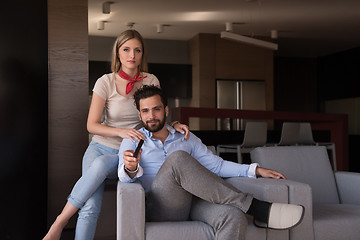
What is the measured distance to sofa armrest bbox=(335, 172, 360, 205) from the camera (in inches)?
112

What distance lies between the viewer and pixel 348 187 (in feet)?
9.46

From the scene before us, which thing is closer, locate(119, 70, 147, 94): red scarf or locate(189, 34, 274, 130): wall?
locate(119, 70, 147, 94): red scarf

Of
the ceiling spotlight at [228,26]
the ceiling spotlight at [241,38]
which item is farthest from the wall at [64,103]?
the ceiling spotlight at [228,26]

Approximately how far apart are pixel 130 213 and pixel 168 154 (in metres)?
0.53

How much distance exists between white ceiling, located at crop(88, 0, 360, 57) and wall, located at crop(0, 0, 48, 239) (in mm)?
3318

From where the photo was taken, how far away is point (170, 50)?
8.52 m

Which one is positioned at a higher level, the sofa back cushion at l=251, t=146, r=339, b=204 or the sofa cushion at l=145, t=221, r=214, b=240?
the sofa back cushion at l=251, t=146, r=339, b=204

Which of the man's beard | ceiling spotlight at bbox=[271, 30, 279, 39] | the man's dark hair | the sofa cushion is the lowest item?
the sofa cushion

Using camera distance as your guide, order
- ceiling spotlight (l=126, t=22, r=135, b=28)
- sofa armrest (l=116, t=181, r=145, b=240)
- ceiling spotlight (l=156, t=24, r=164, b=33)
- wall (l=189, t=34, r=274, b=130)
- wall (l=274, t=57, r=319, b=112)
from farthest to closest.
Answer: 1. wall (l=274, t=57, r=319, b=112)
2. wall (l=189, t=34, r=274, b=130)
3. ceiling spotlight (l=156, t=24, r=164, b=33)
4. ceiling spotlight (l=126, t=22, r=135, b=28)
5. sofa armrest (l=116, t=181, r=145, b=240)

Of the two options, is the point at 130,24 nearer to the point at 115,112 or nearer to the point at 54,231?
the point at 115,112


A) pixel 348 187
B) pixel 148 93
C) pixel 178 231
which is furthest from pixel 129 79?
pixel 348 187

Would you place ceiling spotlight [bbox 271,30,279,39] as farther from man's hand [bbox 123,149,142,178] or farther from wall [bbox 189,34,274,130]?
man's hand [bbox 123,149,142,178]

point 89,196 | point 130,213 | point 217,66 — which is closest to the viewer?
point 130,213

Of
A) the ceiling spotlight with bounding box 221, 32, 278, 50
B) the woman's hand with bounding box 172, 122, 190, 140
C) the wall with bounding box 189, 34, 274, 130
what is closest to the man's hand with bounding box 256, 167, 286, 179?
the woman's hand with bounding box 172, 122, 190, 140
